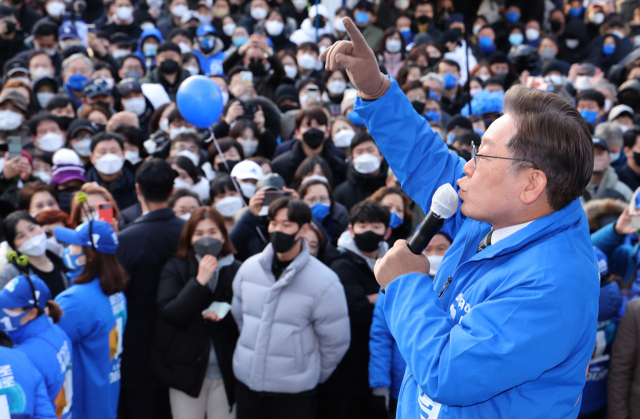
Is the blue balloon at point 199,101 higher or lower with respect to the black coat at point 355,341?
higher

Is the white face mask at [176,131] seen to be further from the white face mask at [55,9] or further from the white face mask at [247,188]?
the white face mask at [55,9]

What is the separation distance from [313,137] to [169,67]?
2754 millimetres

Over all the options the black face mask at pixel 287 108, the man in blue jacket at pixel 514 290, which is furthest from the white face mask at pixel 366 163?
the man in blue jacket at pixel 514 290

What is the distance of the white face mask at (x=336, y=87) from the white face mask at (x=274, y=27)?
Answer: 9.85ft

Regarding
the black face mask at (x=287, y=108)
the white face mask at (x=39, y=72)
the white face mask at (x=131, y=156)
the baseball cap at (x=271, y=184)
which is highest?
the white face mask at (x=39, y=72)

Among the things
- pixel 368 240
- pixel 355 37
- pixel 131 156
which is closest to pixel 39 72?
pixel 131 156

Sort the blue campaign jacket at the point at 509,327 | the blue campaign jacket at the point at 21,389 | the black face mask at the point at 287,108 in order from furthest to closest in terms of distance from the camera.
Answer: the black face mask at the point at 287,108 < the blue campaign jacket at the point at 21,389 < the blue campaign jacket at the point at 509,327

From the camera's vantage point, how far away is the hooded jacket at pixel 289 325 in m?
3.47

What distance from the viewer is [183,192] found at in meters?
4.63

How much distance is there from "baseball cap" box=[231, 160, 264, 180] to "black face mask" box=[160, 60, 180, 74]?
3.00m

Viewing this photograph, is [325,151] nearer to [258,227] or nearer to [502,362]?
[258,227]

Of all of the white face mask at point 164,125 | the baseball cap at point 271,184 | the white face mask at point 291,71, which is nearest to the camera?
the baseball cap at point 271,184

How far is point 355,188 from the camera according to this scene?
561cm

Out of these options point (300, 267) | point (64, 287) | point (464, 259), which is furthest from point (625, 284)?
point (64, 287)
